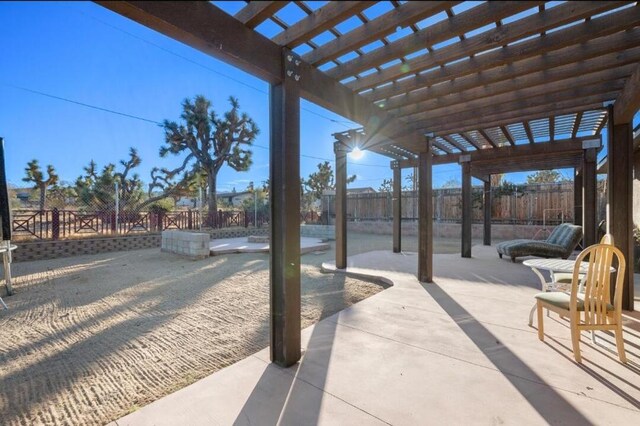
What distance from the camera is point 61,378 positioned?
79.0 inches

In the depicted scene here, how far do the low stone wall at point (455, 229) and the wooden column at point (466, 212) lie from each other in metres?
4.28

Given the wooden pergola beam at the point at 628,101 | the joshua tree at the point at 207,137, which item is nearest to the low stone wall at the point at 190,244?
the joshua tree at the point at 207,137

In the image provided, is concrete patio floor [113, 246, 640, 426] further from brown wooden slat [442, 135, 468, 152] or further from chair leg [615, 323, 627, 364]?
brown wooden slat [442, 135, 468, 152]

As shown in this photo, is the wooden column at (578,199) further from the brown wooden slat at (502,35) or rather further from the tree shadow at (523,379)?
the brown wooden slat at (502,35)

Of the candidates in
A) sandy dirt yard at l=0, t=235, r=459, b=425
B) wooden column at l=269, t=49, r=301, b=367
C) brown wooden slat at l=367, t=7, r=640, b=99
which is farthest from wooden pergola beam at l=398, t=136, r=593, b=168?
wooden column at l=269, t=49, r=301, b=367

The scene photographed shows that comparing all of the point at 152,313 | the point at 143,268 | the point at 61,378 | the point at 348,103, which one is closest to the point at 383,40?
the point at 348,103

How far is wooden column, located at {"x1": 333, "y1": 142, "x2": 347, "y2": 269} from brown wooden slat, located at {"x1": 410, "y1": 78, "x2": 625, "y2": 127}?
5.42ft

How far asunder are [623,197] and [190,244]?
7632 millimetres

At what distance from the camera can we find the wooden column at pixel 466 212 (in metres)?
6.77

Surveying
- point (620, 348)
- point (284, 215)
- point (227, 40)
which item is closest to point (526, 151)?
point (620, 348)

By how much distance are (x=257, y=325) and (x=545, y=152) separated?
21.4ft

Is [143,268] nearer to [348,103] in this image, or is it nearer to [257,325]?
[257,325]

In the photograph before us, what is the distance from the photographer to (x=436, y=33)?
1.96 meters

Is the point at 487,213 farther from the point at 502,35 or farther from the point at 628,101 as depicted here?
the point at 502,35
